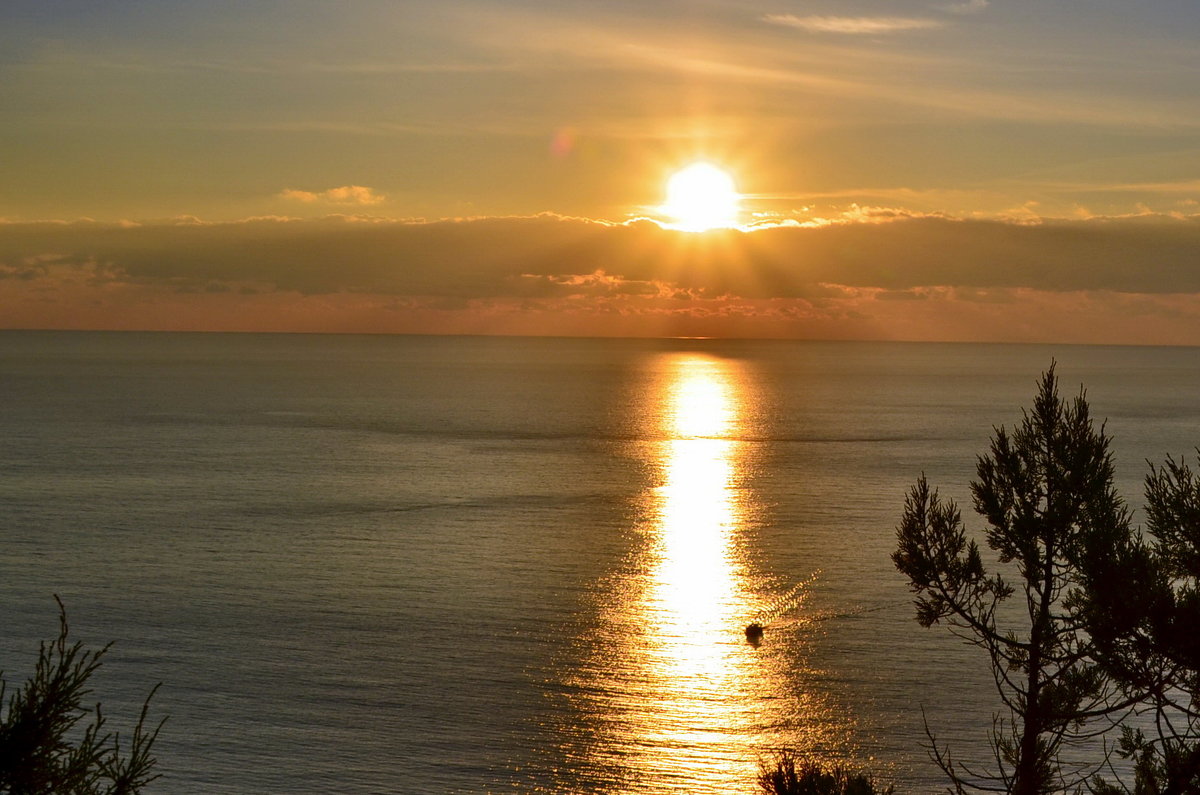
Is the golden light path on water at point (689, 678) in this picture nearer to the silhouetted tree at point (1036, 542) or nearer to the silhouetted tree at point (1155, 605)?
the silhouetted tree at point (1036, 542)

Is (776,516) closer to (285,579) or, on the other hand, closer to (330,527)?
(330,527)

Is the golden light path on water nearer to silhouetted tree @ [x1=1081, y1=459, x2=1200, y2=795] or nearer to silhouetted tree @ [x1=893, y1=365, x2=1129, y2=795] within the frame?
silhouetted tree @ [x1=893, y1=365, x2=1129, y2=795]

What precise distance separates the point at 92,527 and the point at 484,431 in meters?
83.9

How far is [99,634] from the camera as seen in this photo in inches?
2052

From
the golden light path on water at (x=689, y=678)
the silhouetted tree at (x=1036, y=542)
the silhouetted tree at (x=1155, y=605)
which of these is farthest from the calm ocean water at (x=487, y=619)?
the silhouetted tree at (x=1155, y=605)

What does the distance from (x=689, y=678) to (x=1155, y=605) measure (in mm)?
33307

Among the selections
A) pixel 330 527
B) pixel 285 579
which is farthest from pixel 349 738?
pixel 330 527

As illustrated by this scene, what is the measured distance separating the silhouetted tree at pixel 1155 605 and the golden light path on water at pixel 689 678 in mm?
22107

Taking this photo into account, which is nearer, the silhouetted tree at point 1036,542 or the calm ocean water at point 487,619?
the silhouetted tree at point 1036,542

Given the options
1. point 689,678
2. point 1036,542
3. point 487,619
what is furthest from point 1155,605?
point 487,619

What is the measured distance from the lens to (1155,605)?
1523cm

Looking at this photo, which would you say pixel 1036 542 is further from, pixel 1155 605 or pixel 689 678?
pixel 689 678

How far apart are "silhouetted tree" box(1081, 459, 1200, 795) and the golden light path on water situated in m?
22.1

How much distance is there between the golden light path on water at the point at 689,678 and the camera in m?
A: 38.2
